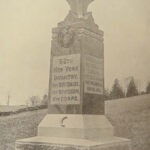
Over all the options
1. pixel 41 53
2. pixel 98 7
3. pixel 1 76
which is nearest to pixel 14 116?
pixel 1 76

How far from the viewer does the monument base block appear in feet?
12.0

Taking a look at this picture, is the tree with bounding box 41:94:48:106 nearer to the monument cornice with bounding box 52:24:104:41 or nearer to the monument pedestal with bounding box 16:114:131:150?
the monument pedestal with bounding box 16:114:131:150

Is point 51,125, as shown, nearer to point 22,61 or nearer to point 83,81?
point 83,81

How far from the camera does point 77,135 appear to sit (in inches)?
151

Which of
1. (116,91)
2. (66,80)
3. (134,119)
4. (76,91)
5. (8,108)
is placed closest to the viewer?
(134,119)

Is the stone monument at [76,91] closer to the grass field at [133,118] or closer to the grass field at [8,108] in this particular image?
the grass field at [133,118]

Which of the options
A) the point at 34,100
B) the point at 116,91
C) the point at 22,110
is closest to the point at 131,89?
the point at 116,91

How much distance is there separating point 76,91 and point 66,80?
0.22 meters

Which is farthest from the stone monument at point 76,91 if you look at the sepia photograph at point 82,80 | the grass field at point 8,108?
the grass field at point 8,108

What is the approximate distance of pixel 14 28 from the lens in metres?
4.91

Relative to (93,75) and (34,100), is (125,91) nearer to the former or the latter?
(93,75)

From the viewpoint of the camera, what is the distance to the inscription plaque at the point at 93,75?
4.05 meters

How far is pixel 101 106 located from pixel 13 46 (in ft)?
5.56

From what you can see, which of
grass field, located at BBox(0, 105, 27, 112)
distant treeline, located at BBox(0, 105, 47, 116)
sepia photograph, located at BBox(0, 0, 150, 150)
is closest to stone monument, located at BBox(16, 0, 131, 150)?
sepia photograph, located at BBox(0, 0, 150, 150)
